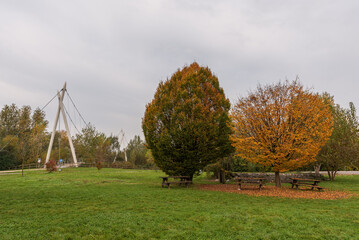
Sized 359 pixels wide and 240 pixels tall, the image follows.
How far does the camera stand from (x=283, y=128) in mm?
14797

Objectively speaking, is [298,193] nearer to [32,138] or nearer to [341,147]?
[341,147]

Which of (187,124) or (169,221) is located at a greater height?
(187,124)

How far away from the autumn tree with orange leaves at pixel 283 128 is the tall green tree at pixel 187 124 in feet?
5.08

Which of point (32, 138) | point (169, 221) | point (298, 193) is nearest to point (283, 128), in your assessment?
point (298, 193)

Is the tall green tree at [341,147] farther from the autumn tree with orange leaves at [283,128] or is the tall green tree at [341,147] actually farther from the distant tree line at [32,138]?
the distant tree line at [32,138]

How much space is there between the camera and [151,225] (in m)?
6.46

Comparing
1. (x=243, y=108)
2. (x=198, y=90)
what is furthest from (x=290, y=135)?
(x=198, y=90)

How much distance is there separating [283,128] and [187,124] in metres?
6.08

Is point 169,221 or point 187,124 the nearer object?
point 169,221

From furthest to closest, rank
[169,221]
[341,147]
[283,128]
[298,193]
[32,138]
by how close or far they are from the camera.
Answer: [32,138] → [341,147] → [283,128] → [298,193] → [169,221]

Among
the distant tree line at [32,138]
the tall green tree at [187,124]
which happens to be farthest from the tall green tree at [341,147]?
the distant tree line at [32,138]

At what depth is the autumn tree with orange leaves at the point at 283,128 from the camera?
14523 mm

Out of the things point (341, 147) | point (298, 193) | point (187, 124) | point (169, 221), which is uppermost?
point (187, 124)

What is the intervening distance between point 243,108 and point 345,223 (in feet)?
34.3
